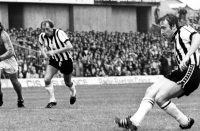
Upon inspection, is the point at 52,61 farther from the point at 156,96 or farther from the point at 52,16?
the point at 52,16

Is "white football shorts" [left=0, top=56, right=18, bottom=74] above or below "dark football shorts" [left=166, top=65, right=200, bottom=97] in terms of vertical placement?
below

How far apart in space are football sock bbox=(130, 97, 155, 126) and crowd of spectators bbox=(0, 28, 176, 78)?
2359 centimetres

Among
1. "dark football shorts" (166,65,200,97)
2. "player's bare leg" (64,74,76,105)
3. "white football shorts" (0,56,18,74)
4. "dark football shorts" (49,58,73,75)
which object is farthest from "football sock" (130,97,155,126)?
"player's bare leg" (64,74,76,105)

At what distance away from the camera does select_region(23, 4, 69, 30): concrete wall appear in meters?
49.0

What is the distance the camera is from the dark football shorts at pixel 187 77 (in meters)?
9.59

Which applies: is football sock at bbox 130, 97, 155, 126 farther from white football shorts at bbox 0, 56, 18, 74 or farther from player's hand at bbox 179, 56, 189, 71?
white football shorts at bbox 0, 56, 18, 74

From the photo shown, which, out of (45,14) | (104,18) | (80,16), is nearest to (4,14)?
(45,14)

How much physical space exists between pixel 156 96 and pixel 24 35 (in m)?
26.7

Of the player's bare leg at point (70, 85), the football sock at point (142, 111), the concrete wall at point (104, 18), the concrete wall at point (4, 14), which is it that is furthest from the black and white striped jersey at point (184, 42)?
the concrete wall at point (104, 18)

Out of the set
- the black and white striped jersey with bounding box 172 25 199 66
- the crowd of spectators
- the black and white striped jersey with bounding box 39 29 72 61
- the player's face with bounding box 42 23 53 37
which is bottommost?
the crowd of spectators

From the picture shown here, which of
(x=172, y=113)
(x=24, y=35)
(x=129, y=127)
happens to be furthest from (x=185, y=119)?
(x=24, y=35)

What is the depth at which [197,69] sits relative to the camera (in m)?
9.69

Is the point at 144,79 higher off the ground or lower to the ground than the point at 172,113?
lower

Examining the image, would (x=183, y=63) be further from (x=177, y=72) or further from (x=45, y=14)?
(x=45, y=14)
